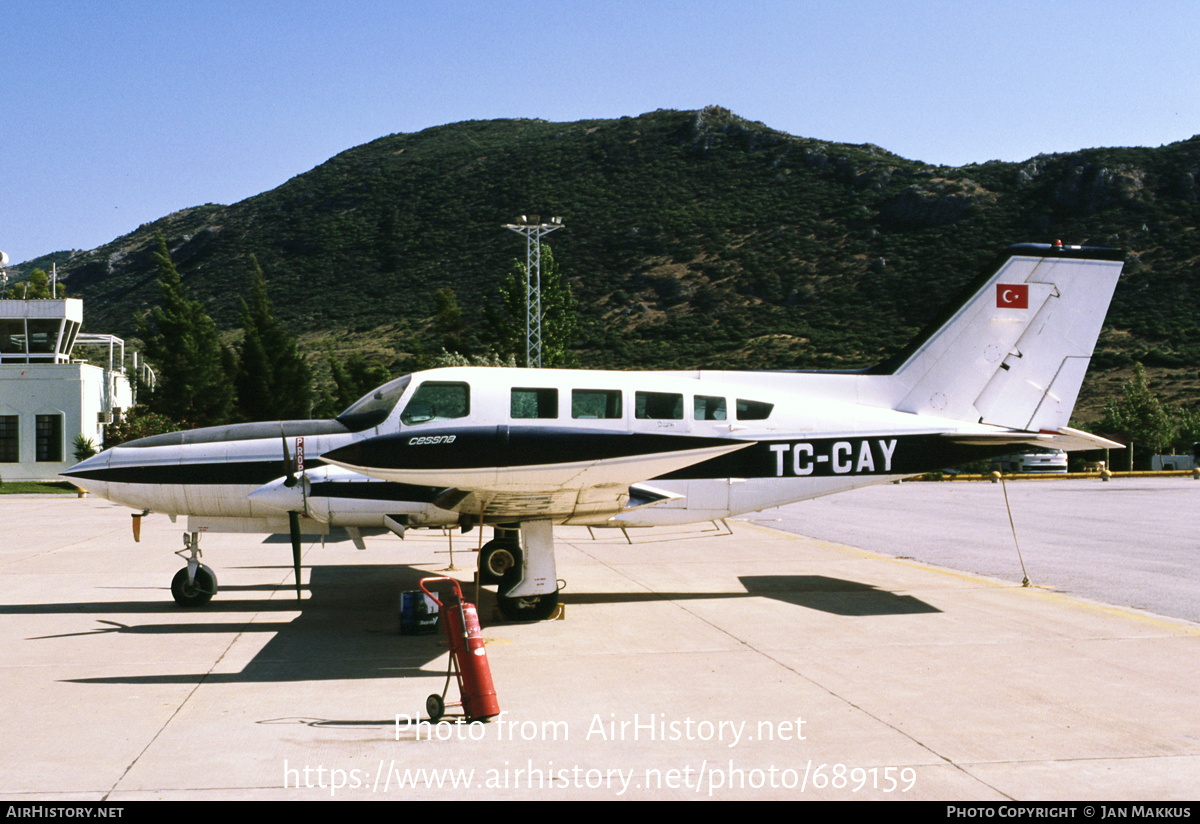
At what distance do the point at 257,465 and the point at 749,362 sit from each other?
61.3 metres

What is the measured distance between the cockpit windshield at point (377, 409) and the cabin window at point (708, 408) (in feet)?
11.3

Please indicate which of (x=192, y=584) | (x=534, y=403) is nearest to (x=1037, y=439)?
(x=534, y=403)

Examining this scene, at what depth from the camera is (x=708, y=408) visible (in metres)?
11.3

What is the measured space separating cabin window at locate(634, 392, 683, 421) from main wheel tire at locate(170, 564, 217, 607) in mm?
6720

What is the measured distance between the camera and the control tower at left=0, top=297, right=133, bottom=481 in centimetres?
4234

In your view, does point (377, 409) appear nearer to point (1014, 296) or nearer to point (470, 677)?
point (470, 677)

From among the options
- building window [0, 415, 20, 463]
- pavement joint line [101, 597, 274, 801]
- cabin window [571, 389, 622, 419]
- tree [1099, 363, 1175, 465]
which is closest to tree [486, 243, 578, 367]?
building window [0, 415, 20, 463]

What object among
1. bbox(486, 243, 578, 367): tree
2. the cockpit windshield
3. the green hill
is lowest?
the cockpit windshield

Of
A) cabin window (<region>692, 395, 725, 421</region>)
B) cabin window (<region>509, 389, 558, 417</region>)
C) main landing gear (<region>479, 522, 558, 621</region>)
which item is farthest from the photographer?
main landing gear (<region>479, 522, 558, 621</region>)

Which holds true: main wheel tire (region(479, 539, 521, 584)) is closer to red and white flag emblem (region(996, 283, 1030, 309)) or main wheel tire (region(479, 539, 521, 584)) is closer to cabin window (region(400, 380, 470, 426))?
cabin window (region(400, 380, 470, 426))

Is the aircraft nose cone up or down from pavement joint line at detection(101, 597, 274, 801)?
up

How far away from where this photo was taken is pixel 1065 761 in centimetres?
630

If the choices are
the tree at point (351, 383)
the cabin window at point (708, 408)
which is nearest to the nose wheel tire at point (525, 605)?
the cabin window at point (708, 408)

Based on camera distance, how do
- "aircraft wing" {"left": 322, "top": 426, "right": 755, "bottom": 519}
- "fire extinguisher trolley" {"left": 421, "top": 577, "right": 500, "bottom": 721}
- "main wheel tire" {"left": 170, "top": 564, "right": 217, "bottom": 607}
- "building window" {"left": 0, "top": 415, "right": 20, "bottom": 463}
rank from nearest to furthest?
1. "fire extinguisher trolley" {"left": 421, "top": 577, "right": 500, "bottom": 721}
2. "aircraft wing" {"left": 322, "top": 426, "right": 755, "bottom": 519}
3. "main wheel tire" {"left": 170, "top": 564, "right": 217, "bottom": 607}
4. "building window" {"left": 0, "top": 415, "right": 20, "bottom": 463}
